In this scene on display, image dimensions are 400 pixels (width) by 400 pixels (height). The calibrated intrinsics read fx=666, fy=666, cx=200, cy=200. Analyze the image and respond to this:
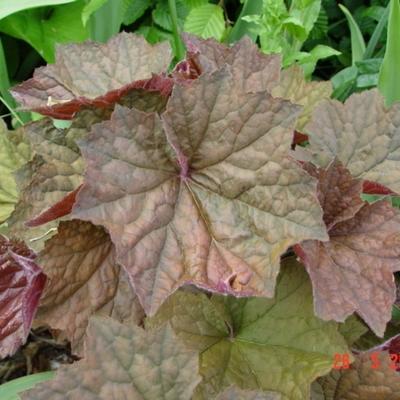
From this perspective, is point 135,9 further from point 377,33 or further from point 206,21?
point 377,33

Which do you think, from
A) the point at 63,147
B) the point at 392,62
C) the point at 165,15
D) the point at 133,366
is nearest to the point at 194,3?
the point at 165,15

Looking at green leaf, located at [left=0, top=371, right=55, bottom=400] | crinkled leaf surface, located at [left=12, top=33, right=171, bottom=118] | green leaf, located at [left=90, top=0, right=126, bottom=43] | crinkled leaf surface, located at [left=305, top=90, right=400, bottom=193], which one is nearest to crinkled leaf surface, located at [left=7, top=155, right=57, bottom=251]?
crinkled leaf surface, located at [left=12, top=33, right=171, bottom=118]

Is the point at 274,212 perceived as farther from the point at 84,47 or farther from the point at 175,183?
the point at 84,47

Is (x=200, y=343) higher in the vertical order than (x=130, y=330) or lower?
lower

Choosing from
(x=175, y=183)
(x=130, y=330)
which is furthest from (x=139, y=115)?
(x=130, y=330)

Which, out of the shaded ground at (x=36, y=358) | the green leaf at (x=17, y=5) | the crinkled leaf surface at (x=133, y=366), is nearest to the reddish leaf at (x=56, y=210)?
the crinkled leaf surface at (x=133, y=366)

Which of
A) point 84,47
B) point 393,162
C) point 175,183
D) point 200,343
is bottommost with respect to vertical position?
point 200,343
